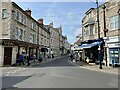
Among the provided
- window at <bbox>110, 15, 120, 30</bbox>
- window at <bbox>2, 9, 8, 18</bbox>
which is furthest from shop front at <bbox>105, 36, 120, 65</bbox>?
window at <bbox>2, 9, 8, 18</bbox>

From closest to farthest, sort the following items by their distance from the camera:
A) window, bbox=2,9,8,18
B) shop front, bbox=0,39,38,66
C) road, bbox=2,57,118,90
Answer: road, bbox=2,57,118,90, shop front, bbox=0,39,38,66, window, bbox=2,9,8,18

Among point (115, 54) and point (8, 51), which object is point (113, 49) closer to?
point (115, 54)

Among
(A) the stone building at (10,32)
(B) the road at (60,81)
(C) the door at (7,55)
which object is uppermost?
(A) the stone building at (10,32)

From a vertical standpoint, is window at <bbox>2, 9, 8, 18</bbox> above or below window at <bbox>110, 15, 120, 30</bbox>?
above

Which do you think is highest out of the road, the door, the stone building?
the stone building

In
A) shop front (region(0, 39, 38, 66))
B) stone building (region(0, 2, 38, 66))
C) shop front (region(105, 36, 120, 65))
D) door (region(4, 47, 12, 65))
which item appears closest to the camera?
shop front (region(105, 36, 120, 65))

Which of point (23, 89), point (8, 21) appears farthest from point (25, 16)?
point (23, 89)

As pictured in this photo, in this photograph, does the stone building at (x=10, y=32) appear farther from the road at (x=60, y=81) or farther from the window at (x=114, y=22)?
the window at (x=114, y=22)

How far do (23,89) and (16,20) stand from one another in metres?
19.7

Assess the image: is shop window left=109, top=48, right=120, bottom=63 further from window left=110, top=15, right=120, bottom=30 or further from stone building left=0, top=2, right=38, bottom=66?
stone building left=0, top=2, right=38, bottom=66

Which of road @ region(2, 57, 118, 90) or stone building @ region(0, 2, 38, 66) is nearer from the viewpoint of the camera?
road @ region(2, 57, 118, 90)

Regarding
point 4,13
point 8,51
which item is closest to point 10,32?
point 8,51

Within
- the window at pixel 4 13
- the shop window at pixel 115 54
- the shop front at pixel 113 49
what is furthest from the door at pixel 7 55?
the shop window at pixel 115 54

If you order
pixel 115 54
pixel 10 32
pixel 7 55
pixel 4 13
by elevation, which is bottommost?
pixel 7 55
